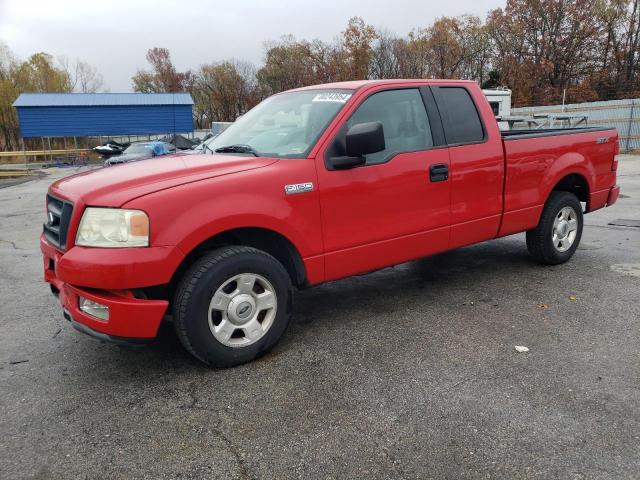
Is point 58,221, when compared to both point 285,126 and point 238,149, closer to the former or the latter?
A: point 238,149

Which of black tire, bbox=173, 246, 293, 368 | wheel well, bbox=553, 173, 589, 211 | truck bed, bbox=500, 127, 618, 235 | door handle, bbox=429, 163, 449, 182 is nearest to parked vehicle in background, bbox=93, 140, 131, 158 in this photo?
black tire, bbox=173, 246, 293, 368

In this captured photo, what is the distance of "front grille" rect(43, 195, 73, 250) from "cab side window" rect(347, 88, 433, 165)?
6.71 ft

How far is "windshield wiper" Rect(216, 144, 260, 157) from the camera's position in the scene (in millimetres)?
3991

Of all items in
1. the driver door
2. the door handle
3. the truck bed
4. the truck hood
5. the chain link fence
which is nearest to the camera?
the truck hood

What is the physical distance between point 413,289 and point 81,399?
308cm

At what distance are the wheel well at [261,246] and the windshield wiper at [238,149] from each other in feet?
2.11

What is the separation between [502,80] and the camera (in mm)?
40938

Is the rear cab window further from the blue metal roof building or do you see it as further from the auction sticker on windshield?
the blue metal roof building

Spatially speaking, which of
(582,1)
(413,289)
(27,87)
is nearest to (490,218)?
(413,289)

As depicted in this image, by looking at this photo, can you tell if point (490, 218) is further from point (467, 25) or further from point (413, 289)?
point (467, 25)

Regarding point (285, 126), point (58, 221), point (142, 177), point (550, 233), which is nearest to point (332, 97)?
point (285, 126)

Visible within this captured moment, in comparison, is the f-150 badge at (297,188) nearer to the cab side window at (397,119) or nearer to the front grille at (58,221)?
the cab side window at (397,119)

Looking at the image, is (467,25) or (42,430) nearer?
(42,430)

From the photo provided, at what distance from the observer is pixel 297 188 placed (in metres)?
3.58
